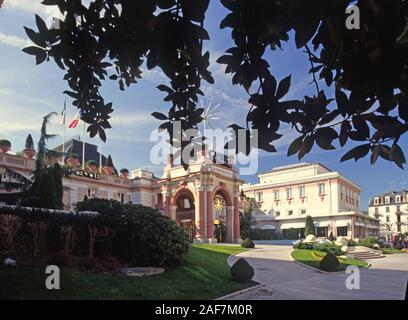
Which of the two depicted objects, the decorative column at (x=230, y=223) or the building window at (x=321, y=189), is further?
the building window at (x=321, y=189)

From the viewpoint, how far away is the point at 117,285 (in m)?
11.6

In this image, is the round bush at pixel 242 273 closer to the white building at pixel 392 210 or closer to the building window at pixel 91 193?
the building window at pixel 91 193

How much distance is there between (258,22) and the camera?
3068mm

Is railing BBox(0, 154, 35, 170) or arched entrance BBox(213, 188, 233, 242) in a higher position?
railing BBox(0, 154, 35, 170)

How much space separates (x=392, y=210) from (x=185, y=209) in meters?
84.4

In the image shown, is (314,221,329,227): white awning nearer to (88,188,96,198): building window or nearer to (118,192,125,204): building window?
(118,192,125,204): building window

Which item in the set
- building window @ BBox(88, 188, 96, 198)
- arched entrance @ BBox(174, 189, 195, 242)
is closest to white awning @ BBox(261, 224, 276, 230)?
arched entrance @ BBox(174, 189, 195, 242)

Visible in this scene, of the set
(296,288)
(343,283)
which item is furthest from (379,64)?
(343,283)

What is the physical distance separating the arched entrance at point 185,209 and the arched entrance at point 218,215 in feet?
8.72

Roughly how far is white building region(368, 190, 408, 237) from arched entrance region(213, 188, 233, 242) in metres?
72.4

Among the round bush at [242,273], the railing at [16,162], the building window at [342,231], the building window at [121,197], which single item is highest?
the railing at [16,162]

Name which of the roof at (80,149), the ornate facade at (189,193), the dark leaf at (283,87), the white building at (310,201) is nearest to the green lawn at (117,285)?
the dark leaf at (283,87)

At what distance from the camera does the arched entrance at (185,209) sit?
43.7 meters

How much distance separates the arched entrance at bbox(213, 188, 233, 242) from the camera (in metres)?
44.7
